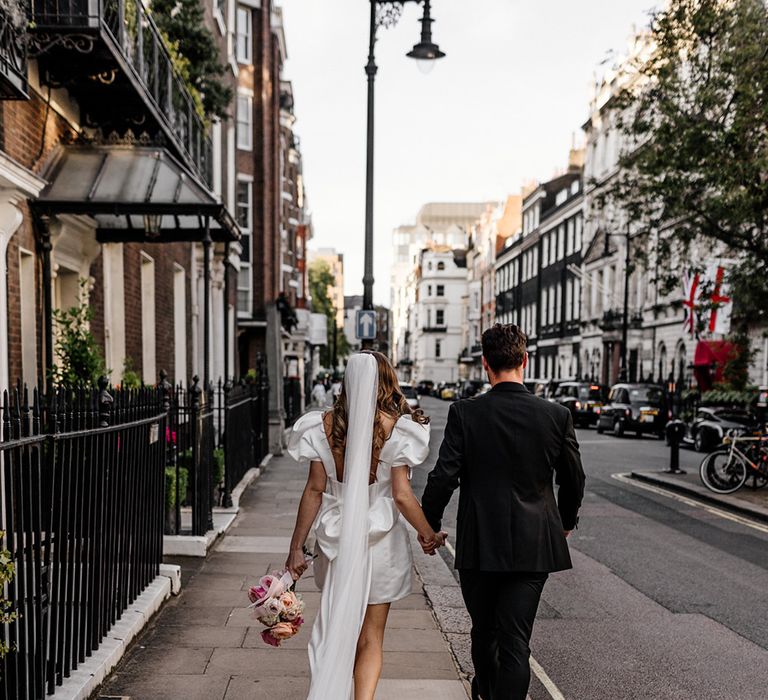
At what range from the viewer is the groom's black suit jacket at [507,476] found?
3.72 meters

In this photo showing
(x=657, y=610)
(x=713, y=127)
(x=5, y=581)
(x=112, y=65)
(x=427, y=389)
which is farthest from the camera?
(x=427, y=389)

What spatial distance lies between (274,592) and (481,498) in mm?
1043

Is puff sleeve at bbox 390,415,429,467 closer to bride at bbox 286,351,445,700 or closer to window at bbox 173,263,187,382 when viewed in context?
bride at bbox 286,351,445,700

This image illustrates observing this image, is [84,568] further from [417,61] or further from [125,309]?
[417,61]

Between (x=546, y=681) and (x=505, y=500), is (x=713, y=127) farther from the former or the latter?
(x=505, y=500)

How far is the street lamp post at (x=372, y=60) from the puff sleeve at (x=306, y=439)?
1105 cm

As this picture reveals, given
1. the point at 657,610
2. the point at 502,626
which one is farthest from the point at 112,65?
the point at 657,610

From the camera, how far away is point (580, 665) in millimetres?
5246

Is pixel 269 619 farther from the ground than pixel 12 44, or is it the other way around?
pixel 12 44

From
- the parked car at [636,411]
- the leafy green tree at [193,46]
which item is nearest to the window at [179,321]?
the leafy green tree at [193,46]

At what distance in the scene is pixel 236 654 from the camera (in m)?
5.02

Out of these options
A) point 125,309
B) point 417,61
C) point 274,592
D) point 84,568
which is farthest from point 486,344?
point 417,61

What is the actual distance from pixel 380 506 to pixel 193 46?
39.8 ft

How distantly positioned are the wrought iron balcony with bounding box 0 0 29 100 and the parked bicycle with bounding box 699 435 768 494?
35.5ft
